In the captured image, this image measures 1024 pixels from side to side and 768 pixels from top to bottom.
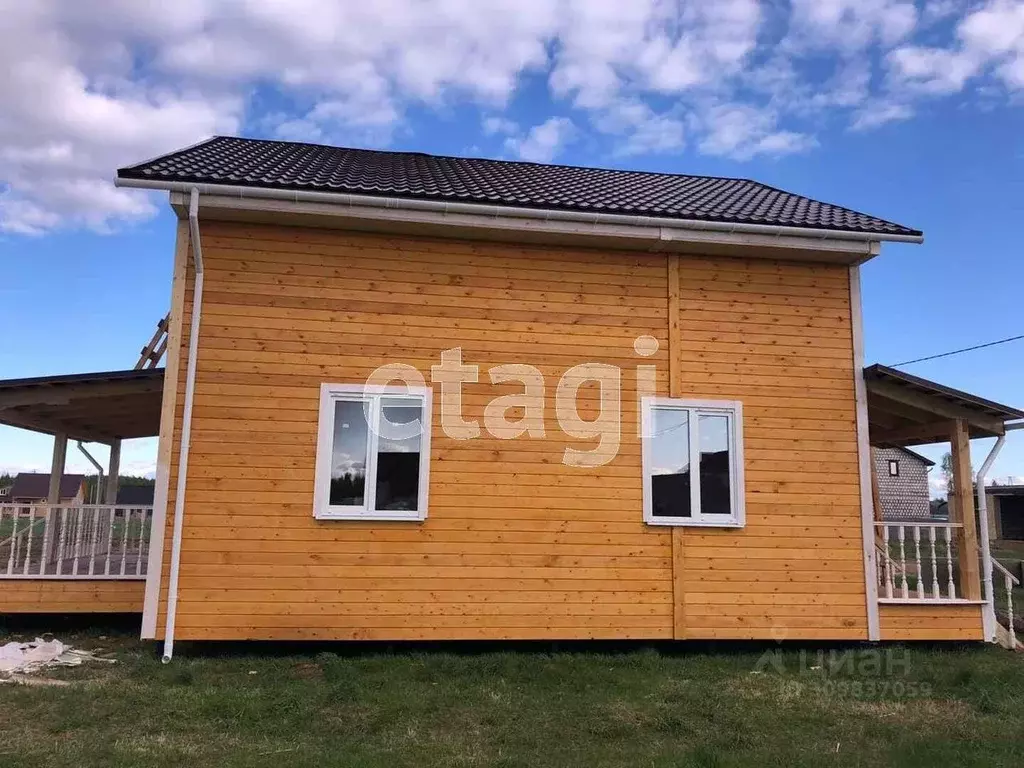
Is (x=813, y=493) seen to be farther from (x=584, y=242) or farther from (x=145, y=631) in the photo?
(x=145, y=631)

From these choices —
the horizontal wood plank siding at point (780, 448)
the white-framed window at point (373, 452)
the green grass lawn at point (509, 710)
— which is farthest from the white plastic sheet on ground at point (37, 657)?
the horizontal wood plank siding at point (780, 448)

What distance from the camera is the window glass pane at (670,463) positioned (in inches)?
293

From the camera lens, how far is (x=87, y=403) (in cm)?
850

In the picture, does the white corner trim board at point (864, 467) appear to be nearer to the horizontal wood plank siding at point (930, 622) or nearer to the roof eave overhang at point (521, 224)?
the horizontal wood plank siding at point (930, 622)

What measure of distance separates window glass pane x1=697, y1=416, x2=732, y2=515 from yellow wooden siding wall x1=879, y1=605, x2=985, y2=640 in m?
1.95

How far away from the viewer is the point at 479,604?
23.1ft

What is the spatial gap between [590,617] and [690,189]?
557cm

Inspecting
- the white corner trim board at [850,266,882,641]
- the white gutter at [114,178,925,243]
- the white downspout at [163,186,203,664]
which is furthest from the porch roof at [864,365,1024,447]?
the white downspout at [163,186,203,664]

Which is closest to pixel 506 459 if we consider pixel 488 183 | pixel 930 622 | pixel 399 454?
pixel 399 454

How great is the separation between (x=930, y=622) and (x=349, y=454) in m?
6.00

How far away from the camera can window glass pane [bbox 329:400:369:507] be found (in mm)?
7039

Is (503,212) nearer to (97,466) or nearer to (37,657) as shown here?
(37,657)

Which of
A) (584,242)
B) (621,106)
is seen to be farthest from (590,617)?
(621,106)

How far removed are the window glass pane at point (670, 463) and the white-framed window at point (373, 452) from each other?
87.7 inches
